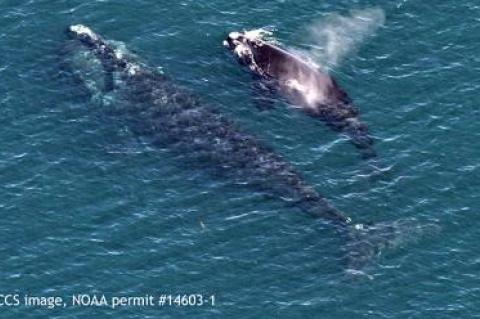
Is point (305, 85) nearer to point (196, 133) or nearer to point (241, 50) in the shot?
point (241, 50)

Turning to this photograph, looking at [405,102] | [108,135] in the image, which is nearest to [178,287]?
[108,135]

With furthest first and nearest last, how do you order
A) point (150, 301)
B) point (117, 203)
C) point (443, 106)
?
1. point (443, 106)
2. point (117, 203)
3. point (150, 301)

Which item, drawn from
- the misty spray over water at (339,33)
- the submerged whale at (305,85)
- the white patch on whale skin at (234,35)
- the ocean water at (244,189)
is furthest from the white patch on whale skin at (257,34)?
the misty spray over water at (339,33)

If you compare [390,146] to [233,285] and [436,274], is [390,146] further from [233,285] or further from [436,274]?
[233,285]

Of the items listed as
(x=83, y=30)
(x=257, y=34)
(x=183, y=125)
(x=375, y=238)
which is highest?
(x=83, y=30)

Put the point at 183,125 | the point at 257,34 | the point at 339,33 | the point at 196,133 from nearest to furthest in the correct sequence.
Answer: the point at 196,133
the point at 183,125
the point at 257,34
the point at 339,33

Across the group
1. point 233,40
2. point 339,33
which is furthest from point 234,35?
point 339,33

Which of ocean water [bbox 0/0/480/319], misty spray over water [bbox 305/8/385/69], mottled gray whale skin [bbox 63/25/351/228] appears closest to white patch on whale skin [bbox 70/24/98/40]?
ocean water [bbox 0/0/480/319]
